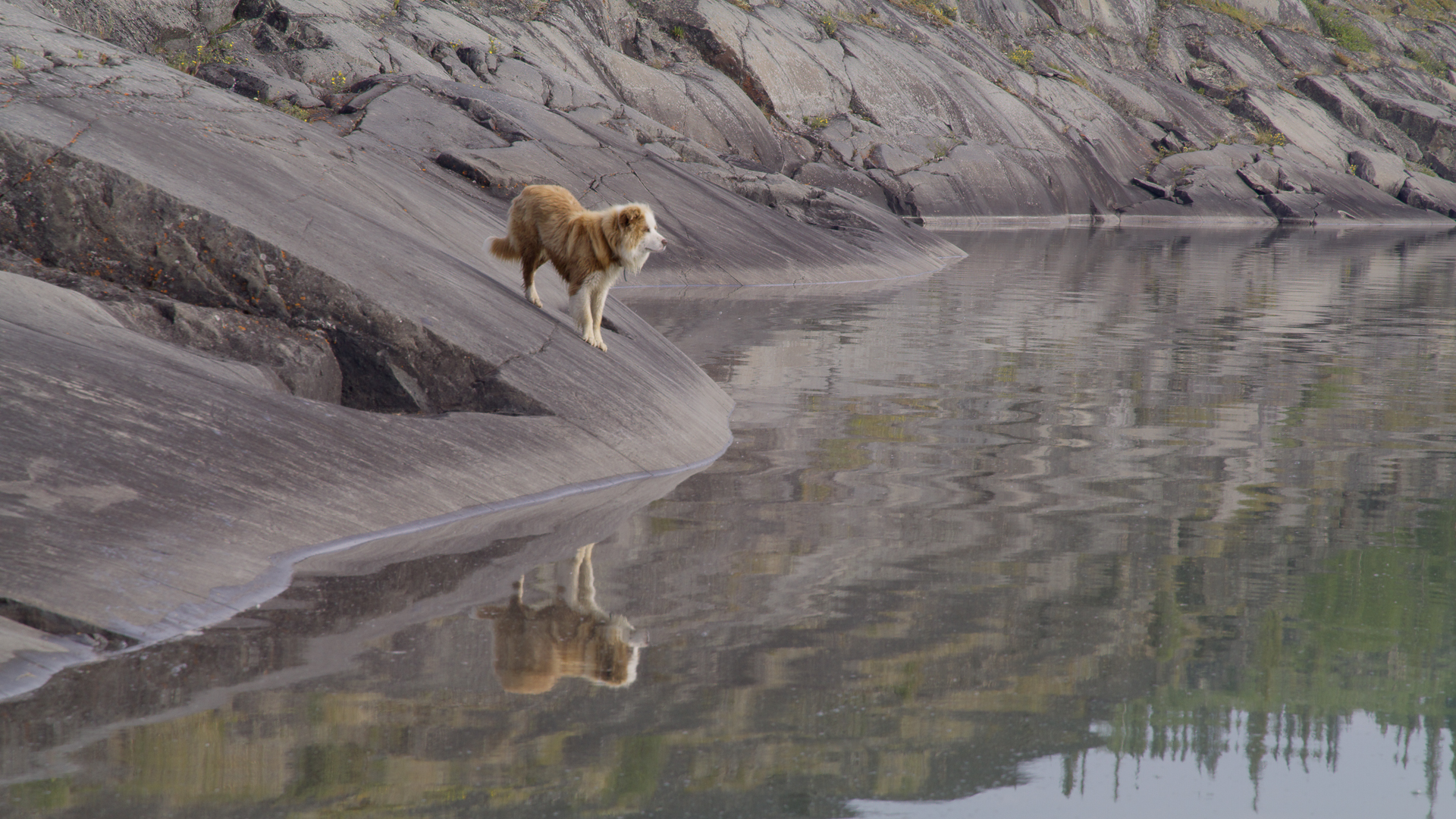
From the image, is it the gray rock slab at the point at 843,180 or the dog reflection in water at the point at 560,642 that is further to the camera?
the gray rock slab at the point at 843,180

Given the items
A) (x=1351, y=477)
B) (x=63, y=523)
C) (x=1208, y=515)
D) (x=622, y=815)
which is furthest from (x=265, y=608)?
(x=1351, y=477)

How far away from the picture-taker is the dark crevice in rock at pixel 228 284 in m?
7.68

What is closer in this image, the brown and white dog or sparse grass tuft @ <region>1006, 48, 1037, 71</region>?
the brown and white dog

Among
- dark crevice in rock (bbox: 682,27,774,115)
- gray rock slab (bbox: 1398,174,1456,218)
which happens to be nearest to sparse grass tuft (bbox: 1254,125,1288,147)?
gray rock slab (bbox: 1398,174,1456,218)

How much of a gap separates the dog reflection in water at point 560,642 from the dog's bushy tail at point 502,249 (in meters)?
4.45

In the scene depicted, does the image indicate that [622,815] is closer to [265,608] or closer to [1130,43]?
[265,608]

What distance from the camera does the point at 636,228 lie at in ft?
28.2

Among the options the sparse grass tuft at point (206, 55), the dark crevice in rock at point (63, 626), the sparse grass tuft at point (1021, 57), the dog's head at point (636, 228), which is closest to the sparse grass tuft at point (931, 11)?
the sparse grass tuft at point (1021, 57)

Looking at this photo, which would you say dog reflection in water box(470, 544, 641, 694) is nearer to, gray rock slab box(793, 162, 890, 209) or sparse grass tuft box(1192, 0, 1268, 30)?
gray rock slab box(793, 162, 890, 209)

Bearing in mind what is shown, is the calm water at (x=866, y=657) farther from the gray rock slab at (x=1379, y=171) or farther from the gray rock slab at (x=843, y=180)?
the gray rock slab at (x=1379, y=171)

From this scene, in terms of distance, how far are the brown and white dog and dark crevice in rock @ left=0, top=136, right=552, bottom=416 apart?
4.48ft

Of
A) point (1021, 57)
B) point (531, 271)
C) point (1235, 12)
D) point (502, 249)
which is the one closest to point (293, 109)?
point (502, 249)

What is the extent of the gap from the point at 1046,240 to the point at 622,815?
36859mm

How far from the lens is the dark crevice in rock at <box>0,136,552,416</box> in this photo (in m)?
7.68
